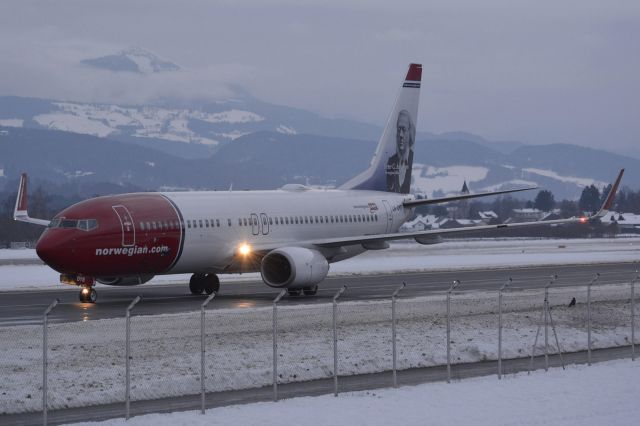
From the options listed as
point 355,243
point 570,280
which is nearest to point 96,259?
point 355,243

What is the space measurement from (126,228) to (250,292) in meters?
7.61

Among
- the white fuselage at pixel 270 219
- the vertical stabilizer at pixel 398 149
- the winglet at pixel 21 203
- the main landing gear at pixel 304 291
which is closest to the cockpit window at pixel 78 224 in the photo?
the white fuselage at pixel 270 219

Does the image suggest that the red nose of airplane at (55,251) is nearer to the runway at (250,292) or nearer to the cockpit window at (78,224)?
the cockpit window at (78,224)

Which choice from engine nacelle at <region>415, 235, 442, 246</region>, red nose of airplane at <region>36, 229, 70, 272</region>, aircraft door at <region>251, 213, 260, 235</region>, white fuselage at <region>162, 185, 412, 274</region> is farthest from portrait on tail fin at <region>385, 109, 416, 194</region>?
red nose of airplane at <region>36, 229, 70, 272</region>

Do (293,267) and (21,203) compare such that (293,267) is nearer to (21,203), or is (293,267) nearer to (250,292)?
(250,292)

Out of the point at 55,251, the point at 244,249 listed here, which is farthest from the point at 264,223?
the point at 55,251

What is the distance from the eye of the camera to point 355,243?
1871 inches

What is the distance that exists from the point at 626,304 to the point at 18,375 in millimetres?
24442

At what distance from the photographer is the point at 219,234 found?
44844 millimetres

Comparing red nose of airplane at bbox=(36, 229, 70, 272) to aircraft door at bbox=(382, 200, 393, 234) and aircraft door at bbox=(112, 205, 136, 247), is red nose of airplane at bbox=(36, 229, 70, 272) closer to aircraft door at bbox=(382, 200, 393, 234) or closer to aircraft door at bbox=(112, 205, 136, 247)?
aircraft door at bbox=(112, 205, 136, 247)

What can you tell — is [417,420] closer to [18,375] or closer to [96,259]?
[18,375]

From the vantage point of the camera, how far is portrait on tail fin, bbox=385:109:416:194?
186 feet

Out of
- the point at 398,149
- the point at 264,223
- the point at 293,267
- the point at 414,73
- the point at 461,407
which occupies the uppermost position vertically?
the point at 414,73

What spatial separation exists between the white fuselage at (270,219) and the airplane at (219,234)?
0.15 ft
